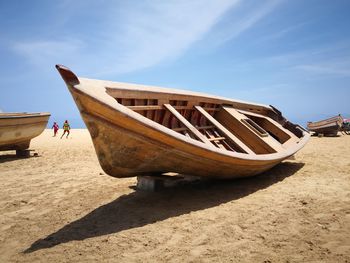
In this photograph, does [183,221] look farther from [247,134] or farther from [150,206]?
[247,134]

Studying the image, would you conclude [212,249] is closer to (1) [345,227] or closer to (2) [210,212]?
(2) [210,212]

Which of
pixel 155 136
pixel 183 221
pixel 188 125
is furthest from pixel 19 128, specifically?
pixel 183 221

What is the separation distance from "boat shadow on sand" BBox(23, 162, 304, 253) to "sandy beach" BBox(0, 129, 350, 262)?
0.05 feet

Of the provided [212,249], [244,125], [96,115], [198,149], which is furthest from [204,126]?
[212,249]

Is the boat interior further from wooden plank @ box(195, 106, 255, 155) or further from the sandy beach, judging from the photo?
the sandy beach

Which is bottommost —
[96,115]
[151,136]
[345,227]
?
[345,227]

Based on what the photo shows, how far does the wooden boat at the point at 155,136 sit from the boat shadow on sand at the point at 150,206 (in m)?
0.39

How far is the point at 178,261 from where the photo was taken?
2.90m

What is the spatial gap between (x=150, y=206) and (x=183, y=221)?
2.80ft

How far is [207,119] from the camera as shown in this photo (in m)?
6.64

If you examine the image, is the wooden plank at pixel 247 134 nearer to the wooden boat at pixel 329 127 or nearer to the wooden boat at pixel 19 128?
the wooden boat at pixel 19 128

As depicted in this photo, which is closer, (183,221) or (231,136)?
(183,221)

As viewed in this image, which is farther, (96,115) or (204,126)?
(204,126)

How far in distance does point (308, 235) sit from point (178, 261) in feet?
4.98
